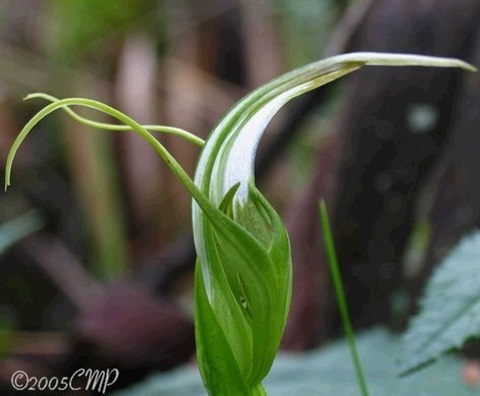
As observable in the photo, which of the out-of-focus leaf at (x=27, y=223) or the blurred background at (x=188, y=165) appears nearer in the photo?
the blurred background at (x=188, y=165)

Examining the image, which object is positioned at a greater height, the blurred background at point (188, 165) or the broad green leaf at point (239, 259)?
the blurred background at point (188, 165)

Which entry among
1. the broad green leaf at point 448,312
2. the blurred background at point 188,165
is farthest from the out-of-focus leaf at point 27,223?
the broad green leaf at point 448,312

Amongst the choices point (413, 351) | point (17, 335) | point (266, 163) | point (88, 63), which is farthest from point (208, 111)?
point (413, 351)

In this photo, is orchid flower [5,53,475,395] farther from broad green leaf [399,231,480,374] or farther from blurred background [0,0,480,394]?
blurred background [0,0,480,394]

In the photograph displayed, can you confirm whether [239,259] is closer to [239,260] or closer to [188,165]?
[239,260]

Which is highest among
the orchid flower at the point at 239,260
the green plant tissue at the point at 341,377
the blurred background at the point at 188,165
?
the blurred background at the point at 188,165

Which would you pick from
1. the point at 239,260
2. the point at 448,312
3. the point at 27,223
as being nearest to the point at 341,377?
the point at 448,312

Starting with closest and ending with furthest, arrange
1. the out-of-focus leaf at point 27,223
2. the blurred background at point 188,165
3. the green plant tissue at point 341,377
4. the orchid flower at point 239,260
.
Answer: the orchid flower at point 239,260
the green plant tissue at point 341,377
the blurred background at point 188,165
the out-of-focus leaf at point 27,223

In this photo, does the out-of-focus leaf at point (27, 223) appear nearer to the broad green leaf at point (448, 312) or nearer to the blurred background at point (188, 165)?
the blurred background at point (188, 165)
